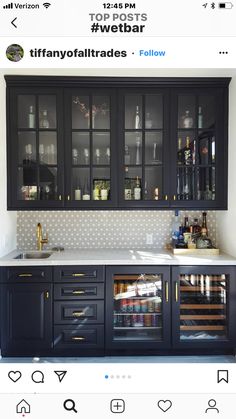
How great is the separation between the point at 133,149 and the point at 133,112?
33 cm

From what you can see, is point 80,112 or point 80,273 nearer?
point 80,273

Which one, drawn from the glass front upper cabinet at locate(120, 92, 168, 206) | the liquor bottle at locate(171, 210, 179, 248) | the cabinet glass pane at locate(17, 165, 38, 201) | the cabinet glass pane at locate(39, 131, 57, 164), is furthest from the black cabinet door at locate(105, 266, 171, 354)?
the cabinet glass pane at locate(39, 131, 57, 164)

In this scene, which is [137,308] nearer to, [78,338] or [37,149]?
[78,338]

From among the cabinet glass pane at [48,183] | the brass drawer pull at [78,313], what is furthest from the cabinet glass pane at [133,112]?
the brass drawer pull at [78,313]

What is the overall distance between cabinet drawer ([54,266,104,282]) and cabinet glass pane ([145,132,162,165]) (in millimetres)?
1052

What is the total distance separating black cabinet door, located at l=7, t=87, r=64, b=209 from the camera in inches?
107

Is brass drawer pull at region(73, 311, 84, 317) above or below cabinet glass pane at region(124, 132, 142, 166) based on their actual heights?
below

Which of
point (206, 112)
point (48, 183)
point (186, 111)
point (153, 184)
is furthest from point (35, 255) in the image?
point (206, 112)

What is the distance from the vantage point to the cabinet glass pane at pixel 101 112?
2748mm

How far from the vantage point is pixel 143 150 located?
2773 mm
